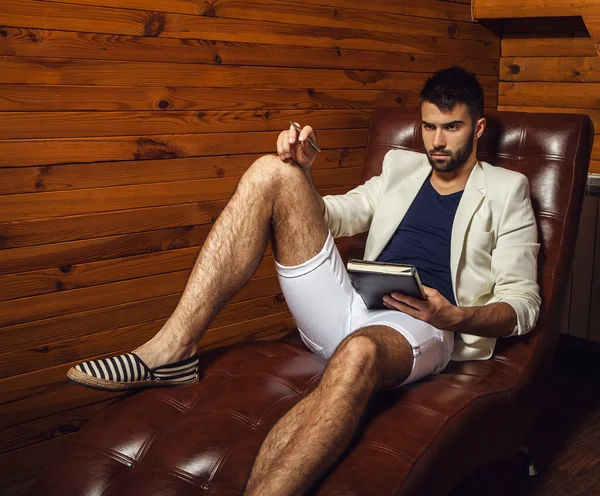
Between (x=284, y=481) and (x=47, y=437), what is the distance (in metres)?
1.18

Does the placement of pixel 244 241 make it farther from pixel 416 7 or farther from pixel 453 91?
pixel 416 7

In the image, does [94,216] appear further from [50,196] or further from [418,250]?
[418,250]

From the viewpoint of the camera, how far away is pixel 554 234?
2.14 metres

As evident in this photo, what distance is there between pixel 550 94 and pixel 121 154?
191 centimetres

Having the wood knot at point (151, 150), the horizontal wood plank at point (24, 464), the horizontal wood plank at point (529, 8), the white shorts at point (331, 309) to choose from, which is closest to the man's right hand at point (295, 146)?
the white shorts at point (331, 309)

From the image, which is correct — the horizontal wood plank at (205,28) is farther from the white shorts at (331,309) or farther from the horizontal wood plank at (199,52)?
the white shorts at (331,309)

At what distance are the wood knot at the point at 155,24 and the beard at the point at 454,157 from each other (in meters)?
0.92

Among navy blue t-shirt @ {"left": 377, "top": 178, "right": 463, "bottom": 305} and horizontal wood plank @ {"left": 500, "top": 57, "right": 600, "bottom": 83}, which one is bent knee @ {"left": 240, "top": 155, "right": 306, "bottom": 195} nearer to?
navy blue t-shirt @ {"left": 377, "top": 178, "right": 463, "bottom": 305}

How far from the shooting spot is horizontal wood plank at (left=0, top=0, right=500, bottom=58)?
210 cm

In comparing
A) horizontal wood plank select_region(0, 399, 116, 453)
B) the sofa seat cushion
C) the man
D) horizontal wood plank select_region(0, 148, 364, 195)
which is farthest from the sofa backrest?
horizontal wood plank select_region(0, 399, 116, 453)

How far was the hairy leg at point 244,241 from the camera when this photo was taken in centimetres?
190

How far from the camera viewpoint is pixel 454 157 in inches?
83.7

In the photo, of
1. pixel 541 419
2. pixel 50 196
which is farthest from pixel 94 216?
pixel 541 419

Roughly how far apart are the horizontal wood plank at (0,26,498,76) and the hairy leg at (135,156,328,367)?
0.67 metres
